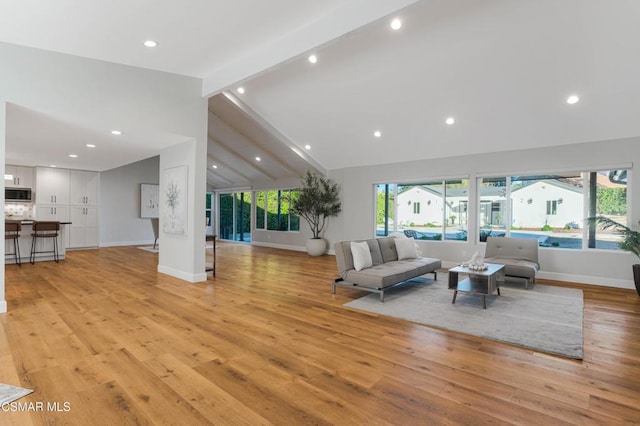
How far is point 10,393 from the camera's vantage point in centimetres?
214

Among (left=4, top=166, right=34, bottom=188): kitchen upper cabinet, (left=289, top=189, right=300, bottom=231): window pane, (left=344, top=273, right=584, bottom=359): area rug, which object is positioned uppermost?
(left=4, top=166, right=34, bottom=188): kitchen upper cabinet

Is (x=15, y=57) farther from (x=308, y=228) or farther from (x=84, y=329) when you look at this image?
(x=308, y=228)

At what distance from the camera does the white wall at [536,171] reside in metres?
5.52

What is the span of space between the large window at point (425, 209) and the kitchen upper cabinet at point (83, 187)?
8434 millimetres

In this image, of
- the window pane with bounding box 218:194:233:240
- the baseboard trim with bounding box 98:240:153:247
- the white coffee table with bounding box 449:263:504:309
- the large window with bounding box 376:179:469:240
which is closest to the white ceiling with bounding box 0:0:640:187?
the large window with bounding box 376:179:469:240

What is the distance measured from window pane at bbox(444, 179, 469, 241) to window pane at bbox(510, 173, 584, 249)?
36.5 inches

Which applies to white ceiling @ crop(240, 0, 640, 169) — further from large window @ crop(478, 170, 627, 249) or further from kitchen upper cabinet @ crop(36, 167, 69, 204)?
kitchen upper cabinet @ crop(36, 167, 69, 204)

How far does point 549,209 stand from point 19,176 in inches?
505

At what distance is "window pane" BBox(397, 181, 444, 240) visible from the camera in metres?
7.82

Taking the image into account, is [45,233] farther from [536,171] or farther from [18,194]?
[536,171]

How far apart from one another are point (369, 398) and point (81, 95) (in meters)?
5.04

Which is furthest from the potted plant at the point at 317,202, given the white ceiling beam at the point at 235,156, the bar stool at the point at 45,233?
the bar stool at the point at 45,233

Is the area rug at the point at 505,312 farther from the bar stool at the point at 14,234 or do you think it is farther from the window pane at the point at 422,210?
the bar stool at the point at 14,234

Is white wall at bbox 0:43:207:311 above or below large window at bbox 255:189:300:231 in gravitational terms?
above
